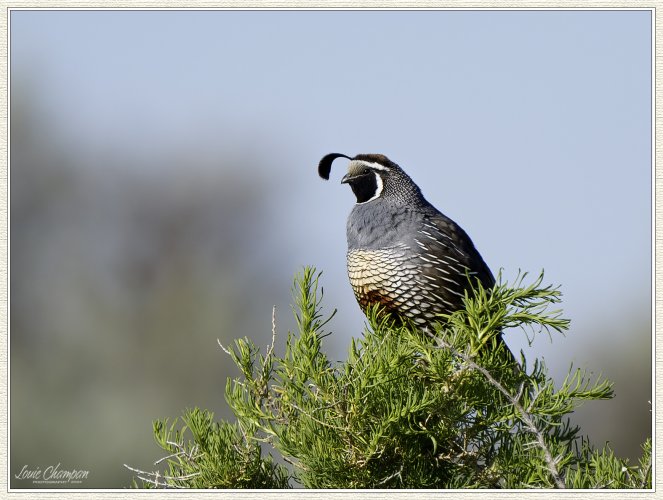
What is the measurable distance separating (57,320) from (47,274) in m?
0.75

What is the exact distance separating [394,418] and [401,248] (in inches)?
54.1

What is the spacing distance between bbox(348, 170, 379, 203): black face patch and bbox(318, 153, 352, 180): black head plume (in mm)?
104

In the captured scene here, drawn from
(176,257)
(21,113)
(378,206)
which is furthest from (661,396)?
(21,113)

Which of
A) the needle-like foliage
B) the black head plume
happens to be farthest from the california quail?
Result: the needle-like foliage

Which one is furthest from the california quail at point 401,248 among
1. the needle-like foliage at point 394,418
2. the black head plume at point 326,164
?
the needle-like foliage at point 394,418

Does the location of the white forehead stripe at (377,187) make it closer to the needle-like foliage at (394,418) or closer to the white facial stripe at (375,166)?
the white facial stripe at (375,166)

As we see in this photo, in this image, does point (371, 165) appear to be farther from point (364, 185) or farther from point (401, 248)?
point (401, 248)

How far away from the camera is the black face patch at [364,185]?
4.01 meters

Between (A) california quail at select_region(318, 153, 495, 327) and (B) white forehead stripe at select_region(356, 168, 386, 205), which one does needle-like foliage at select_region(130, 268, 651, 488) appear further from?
(B) white forehead stripe at select_region(356, 168, 386, 205)

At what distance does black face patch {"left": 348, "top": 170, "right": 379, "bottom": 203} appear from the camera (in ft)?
13.1

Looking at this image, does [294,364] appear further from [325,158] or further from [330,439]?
[325,158]

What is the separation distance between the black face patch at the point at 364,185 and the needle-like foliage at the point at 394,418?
1.40 meters

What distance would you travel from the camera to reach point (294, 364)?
100 inches

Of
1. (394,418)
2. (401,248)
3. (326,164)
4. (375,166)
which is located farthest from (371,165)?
(394,418)
